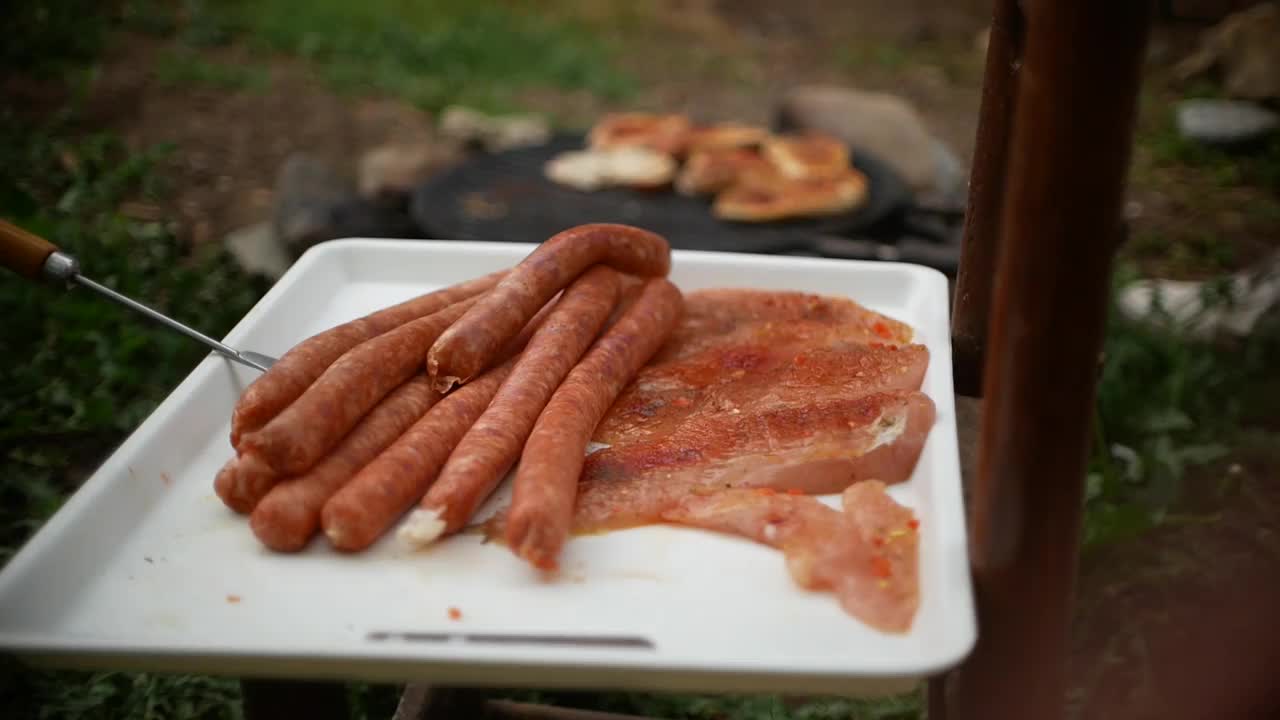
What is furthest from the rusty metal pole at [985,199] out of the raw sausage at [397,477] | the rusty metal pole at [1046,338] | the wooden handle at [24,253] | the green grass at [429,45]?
the green grass at [429,45]

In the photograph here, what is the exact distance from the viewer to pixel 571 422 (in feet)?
5.29

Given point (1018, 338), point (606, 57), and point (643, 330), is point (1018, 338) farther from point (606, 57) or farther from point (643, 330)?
point (606, 57)

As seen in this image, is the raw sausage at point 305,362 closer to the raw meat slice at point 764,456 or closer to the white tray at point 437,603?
the white tray at point 437,603

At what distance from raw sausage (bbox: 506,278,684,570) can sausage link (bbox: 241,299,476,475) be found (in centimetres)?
24

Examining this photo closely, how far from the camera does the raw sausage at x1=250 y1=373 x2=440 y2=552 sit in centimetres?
147

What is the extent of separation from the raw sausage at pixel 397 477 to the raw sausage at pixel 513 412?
30mm

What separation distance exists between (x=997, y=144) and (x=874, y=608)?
0.88 meters

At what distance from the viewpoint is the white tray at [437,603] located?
4.21 feet

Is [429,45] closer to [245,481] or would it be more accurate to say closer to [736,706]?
[736,706]

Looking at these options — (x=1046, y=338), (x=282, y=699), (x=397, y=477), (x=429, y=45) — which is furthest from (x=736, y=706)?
(x=429, y=45)

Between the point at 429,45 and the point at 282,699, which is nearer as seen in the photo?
the point at 282,699

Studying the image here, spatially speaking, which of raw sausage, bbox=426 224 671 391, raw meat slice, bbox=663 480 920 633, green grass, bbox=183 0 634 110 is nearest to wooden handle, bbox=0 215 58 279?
raw sausage, bbox=426 224 671 391

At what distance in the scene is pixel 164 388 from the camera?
384 centimetres

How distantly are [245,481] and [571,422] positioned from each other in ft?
1.45
